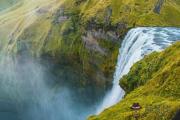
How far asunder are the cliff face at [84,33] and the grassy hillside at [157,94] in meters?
46.6

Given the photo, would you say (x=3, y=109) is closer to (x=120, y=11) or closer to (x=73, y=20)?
(x=73, y=20)

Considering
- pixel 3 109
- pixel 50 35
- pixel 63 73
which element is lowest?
pixel 3 109

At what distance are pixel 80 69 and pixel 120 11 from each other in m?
24.0

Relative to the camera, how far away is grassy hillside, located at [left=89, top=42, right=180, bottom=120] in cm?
3253

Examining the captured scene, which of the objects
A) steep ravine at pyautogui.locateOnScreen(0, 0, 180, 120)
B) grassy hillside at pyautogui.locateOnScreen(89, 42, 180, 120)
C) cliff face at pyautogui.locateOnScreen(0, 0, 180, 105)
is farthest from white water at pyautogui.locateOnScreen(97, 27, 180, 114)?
steep ravine at pyautogui.locateOnScreen(0, 0, 180, 120)

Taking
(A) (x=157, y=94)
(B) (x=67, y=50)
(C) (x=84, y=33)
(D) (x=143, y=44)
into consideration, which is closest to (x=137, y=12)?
(C) (x=84, y=33)

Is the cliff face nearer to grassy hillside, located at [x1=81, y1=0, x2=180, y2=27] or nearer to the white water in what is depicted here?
grassy hillside, located at [x1=81, y1=0, x2=180, y2=27]

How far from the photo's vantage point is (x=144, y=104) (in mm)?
34969

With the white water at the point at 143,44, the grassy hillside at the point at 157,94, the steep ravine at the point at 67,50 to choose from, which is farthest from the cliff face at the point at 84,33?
the grassy hillside at the point at 157,94

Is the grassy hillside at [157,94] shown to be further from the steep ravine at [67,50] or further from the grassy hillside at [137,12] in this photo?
the steep ravine at [67,50]

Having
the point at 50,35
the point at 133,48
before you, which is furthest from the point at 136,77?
the point at 50,35

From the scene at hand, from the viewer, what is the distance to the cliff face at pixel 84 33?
103312 millimetres

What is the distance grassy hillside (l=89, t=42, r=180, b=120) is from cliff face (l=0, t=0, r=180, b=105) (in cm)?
4664

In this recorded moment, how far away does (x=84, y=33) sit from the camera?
12444cm
